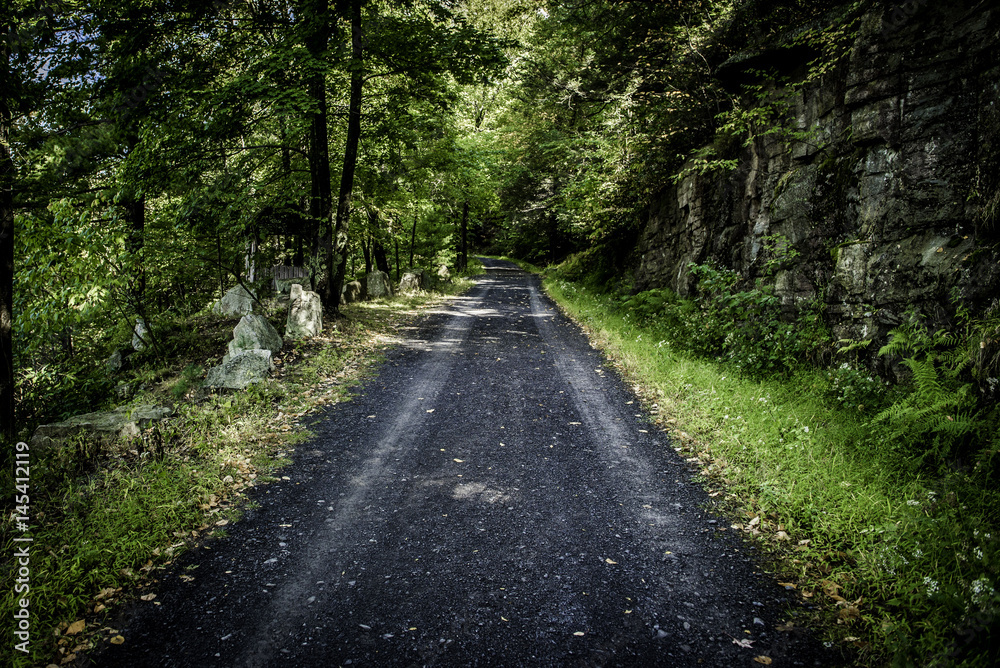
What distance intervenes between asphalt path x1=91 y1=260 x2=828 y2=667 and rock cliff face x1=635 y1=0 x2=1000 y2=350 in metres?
3.42

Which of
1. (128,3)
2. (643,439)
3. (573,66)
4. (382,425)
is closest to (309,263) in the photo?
(128,3)

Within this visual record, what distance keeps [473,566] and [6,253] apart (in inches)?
265

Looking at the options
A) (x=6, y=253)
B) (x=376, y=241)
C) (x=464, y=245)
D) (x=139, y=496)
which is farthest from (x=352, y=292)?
(x=464, y=245)

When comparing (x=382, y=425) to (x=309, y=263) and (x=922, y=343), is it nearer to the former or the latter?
(x=922, y=343)

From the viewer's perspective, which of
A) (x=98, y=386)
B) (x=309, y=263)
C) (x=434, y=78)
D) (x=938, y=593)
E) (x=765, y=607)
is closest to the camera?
(x=938, y=593)

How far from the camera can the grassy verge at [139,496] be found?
125 inches

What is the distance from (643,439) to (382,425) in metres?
3.41

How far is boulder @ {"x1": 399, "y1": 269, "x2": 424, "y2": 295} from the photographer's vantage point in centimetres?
2069

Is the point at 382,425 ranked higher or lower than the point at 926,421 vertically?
lower

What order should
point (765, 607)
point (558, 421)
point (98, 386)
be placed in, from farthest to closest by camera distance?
point (98, 386) → point (558, 421) → point (765, 607)

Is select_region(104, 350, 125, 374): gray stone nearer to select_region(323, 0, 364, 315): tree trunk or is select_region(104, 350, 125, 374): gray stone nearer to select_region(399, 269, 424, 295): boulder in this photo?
select_region(323, 0, 364, 315): tree trunk

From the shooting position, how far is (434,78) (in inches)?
460

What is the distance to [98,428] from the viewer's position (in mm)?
5863

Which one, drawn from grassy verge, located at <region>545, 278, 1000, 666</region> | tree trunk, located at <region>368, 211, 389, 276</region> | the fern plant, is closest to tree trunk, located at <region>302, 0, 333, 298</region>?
tree trunk, located at <region>368, 211, 389, 276</region>
